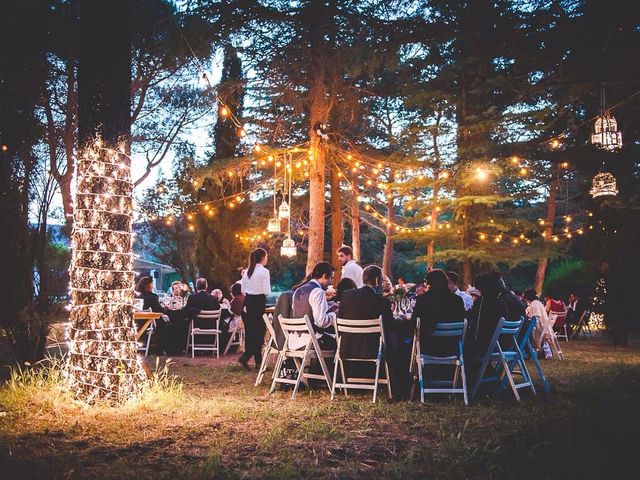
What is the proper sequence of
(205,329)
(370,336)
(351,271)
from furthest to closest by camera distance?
(205,329) < (351,271) < (370,336)

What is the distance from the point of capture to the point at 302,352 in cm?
612

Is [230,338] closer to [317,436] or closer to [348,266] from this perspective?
[348,266]

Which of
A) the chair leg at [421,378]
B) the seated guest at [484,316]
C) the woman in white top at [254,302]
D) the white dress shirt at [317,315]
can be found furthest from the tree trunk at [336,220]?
the chair leg at [421,378]

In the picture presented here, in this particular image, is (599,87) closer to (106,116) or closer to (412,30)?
(412,30)

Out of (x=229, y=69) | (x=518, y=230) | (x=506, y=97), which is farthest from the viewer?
(x=229, y=69)

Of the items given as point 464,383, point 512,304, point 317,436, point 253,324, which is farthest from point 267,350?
point 512,304

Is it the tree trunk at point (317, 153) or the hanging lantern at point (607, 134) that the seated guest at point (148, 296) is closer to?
the tree trunk at point (317, 153)

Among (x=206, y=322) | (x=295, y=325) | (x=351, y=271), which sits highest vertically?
(x=351, y=271)

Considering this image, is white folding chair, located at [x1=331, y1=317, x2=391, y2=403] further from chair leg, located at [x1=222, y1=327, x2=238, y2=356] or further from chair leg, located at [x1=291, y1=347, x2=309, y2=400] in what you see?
chair leg, located at [x1=222, y1=327, x2=238, y2=356]

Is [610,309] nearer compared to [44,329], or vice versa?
[44,329]

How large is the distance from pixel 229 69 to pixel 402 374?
1433 cm

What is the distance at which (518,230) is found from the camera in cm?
1346

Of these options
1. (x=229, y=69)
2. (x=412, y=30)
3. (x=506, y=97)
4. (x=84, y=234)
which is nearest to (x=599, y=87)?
(x=412, y=30)

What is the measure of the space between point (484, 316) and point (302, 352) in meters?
2.06
